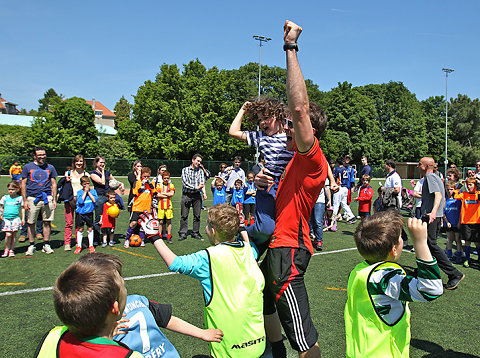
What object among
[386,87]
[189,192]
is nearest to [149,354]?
[189,192]

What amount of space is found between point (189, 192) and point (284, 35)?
842cm

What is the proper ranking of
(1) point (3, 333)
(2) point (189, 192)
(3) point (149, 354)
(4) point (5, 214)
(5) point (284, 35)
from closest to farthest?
1. (3) point (149, 354)
2. (5) point (284, 35)
3. (1) point (3, 333)
4. (4) point (5, 214)
5. (2) point (189, 192)

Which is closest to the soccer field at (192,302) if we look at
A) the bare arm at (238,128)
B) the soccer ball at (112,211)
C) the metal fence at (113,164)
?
the soccer ball at (112,211)

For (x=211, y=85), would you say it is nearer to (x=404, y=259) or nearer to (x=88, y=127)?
(x=88, y=127)

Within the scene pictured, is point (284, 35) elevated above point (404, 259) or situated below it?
above

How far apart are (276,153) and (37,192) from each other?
706 centimetres

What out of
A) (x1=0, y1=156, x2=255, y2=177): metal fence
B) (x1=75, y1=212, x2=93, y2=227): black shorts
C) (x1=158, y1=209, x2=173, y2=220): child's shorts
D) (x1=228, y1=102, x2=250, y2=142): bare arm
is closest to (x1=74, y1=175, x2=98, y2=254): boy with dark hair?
(x1=75, y1=212, x2=93, y2=227): black shorts

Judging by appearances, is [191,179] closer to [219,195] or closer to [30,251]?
[219,195]

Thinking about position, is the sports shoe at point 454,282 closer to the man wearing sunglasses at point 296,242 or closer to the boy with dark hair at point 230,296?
the man wearing sunglasses at point 296,242

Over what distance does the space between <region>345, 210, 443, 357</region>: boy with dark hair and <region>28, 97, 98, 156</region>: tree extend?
149 ft

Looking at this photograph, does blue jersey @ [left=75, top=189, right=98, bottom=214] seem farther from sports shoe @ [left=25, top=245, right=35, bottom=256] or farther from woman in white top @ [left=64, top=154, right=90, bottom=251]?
sports shoe @ [left=25, top=245, right=35, bottom=256]

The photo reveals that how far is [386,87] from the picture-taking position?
6284 cm

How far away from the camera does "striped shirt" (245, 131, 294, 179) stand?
3074 millimetres

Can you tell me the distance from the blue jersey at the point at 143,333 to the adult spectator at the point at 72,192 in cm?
714
